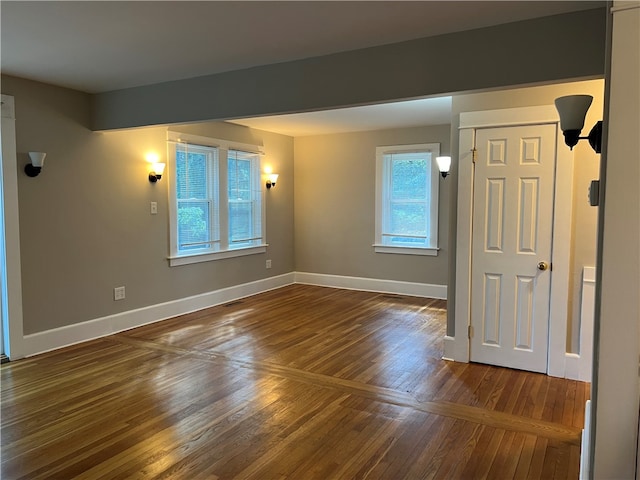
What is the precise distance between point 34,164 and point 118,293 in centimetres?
158

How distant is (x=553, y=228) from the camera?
355 cm

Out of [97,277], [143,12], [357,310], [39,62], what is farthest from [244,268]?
[143,12]

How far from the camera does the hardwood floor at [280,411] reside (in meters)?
2.40

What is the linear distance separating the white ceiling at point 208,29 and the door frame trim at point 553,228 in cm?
112

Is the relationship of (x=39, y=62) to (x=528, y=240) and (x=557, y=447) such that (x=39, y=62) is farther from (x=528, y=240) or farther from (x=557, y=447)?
(x=557, y=447)

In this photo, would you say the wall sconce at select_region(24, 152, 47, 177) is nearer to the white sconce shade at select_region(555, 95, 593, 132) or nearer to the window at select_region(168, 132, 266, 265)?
the window at select_region(168, 132, 266, 265)

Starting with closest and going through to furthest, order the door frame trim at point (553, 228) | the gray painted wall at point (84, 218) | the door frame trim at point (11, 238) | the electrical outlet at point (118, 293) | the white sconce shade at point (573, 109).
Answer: the white sconce shade at point (573, 109)
the door frame trim at point (553, 228)
the door frame trim at point (11, 238)
the gray painted wall at point (84, 218)
the electrical outlet at point (118, 293)

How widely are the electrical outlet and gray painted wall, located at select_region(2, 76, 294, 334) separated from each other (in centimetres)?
5

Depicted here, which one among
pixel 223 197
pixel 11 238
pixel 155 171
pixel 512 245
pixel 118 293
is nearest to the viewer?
pixel 512 245

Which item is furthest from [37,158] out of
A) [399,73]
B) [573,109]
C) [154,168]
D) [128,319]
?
[573,109]

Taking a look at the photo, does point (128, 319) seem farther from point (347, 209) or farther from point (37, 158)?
point (347, 209)

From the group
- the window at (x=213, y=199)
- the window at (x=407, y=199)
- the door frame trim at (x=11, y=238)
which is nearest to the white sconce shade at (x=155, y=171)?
the window at (x=213, y=199)

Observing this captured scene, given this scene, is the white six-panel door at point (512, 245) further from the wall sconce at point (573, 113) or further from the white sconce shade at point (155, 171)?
the white sconce shade at point (155, 171)

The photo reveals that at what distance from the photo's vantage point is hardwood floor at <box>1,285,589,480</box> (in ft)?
7.88
